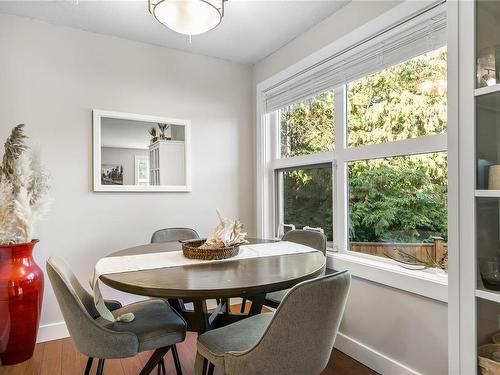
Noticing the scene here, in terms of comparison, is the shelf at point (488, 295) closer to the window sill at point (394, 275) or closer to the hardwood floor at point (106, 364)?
the window sill at point (394, 275)

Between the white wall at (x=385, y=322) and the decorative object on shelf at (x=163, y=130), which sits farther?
the decorative object on shelf at (x=163, y=130)

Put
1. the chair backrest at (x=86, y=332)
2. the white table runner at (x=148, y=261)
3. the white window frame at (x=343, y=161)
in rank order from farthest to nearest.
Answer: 1. the white window frame at (x=343, y=161)
2. the white table runner at (x=148, y=261)
3. the chair backrest at (x=86, y=332)

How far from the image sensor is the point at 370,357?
2.02m

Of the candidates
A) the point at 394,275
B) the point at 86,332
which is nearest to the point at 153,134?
the point at 86,332

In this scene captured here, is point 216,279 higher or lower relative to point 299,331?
higher

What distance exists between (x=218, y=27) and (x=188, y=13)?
3.49ft

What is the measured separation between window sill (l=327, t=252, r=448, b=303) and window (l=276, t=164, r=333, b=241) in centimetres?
26

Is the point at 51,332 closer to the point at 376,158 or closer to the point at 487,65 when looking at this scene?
the point at 376,158

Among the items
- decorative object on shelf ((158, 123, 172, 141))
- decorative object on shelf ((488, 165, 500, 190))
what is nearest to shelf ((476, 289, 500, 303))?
decorative object on shelf ((488, 165, 500, 190))

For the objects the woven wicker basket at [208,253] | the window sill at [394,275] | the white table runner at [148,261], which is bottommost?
the window sill at [394,275]

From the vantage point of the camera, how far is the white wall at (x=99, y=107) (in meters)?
2.40

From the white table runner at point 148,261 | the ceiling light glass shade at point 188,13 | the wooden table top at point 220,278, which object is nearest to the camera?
the wooden table top at point 220,278

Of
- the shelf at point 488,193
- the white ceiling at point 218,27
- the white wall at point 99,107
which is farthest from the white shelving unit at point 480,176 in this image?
the white wall at point 99,107

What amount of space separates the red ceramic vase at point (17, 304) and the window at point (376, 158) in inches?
82.2
